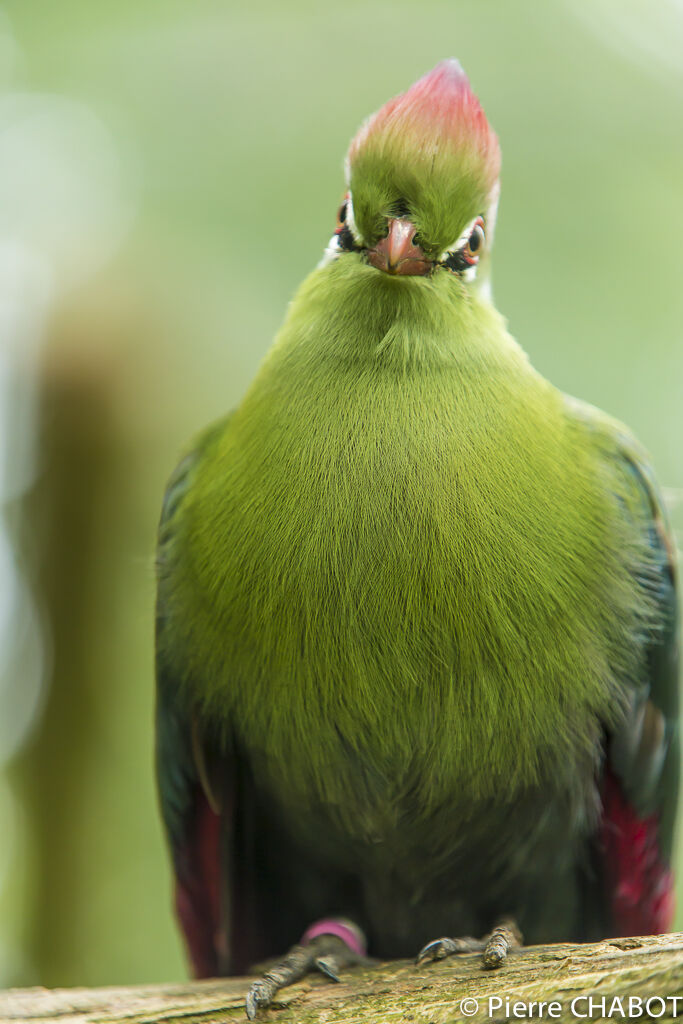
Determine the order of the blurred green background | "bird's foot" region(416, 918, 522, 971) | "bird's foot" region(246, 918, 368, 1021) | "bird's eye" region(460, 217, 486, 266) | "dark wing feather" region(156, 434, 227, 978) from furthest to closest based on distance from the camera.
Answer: the blurred green background, "dark wing feather" region(156, 434, 227, 978), "bird's eye" region(460, 217, 486, 266), "bird's foot" region(246, 918, 368, 1021), "bird's foot" region(416, 918, 522, 971)

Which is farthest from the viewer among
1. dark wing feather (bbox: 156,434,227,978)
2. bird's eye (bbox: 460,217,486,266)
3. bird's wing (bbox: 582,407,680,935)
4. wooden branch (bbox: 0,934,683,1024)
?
dark wing feather (bbox: 156,434,227,978)

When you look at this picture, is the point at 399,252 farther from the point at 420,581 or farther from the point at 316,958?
the point at 316,958

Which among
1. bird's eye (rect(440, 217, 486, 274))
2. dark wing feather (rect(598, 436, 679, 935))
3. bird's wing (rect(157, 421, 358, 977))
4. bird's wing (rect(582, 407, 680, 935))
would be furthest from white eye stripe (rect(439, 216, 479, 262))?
bird's wing (rect(157, 421, 358, 977))

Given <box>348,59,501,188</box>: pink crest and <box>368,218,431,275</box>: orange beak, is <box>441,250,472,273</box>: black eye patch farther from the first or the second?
<box>348,59,501,188</box>: pink crest

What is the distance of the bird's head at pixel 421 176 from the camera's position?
2127 millimetres

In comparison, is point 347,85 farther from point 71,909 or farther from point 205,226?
point 71,909

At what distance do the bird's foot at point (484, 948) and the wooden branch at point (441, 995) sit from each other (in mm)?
24

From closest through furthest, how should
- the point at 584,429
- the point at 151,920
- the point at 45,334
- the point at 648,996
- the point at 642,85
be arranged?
the point at 648,996
the point at 584,429
the point at 642,85
the point at 45,334
the point at 151,920

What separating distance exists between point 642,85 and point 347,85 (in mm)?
1381

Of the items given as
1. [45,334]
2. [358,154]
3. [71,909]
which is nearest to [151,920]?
[71,909]

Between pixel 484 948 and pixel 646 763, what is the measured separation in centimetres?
73

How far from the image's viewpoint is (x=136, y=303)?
15.1 ft

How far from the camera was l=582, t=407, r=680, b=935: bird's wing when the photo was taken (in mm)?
2537

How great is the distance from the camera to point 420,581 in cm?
213
